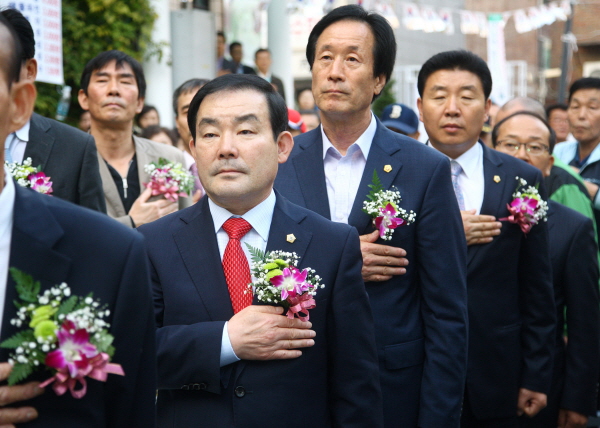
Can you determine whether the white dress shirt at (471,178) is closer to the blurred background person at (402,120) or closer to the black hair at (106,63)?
the blurred background person at (402,120)

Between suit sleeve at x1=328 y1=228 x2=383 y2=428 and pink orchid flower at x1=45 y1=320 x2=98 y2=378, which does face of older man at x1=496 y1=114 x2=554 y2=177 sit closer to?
suit sleeve at x1=328 y1=228 x2=383 y2=428

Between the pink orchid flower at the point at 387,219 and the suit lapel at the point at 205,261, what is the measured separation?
0.83 metres

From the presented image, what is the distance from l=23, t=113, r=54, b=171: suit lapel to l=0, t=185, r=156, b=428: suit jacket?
2.16 m

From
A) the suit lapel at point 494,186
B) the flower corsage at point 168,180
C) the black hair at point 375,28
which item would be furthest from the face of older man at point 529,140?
the flower corsage at point 168,180

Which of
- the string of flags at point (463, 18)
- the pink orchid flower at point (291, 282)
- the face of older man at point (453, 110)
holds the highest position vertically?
the string of flags at point (463, 18)

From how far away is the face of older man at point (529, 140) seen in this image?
5621mm

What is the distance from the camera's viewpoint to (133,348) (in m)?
2.15

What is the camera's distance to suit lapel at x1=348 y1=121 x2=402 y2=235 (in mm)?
3660

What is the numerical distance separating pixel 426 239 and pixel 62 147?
2035 millimetres

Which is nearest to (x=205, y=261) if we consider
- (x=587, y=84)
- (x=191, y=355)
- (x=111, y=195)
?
(x=191, y=355)

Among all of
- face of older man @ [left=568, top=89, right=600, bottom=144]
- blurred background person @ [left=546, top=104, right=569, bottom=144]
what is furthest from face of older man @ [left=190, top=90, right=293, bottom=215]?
blurred background person @ [left=546, top=104, right=569, bottom=144]

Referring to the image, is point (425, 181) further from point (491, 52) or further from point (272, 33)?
point (491, 52)

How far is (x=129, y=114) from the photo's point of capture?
5.41 meters

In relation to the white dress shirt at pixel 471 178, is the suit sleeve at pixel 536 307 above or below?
below
